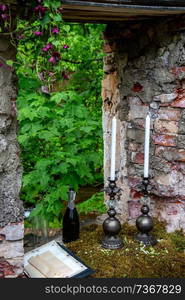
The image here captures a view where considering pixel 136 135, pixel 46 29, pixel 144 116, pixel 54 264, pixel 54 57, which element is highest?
pixel 46 29

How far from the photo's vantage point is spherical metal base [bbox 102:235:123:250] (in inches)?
93.0

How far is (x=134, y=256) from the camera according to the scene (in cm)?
229

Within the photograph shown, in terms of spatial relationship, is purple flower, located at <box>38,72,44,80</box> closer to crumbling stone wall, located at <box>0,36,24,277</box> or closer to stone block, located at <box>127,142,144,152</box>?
crumbling stone wall, located at <box>0,36,24,277</box>

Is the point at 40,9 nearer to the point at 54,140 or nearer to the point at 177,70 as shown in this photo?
the point at 177,70

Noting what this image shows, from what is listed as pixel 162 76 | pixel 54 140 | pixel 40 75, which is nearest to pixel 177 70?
pixel 162 76

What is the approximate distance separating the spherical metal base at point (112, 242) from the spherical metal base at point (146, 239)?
0.41ft

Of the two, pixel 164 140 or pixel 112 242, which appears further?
pixel 164 140

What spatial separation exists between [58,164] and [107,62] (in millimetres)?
866

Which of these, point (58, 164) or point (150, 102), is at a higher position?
point (150, 102)

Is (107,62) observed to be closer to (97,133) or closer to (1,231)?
(97,133)

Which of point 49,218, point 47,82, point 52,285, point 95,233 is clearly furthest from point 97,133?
point 52,285

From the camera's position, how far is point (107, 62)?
3.00 metres

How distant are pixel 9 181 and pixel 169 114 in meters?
1.09

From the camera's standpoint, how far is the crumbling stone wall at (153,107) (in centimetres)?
241
